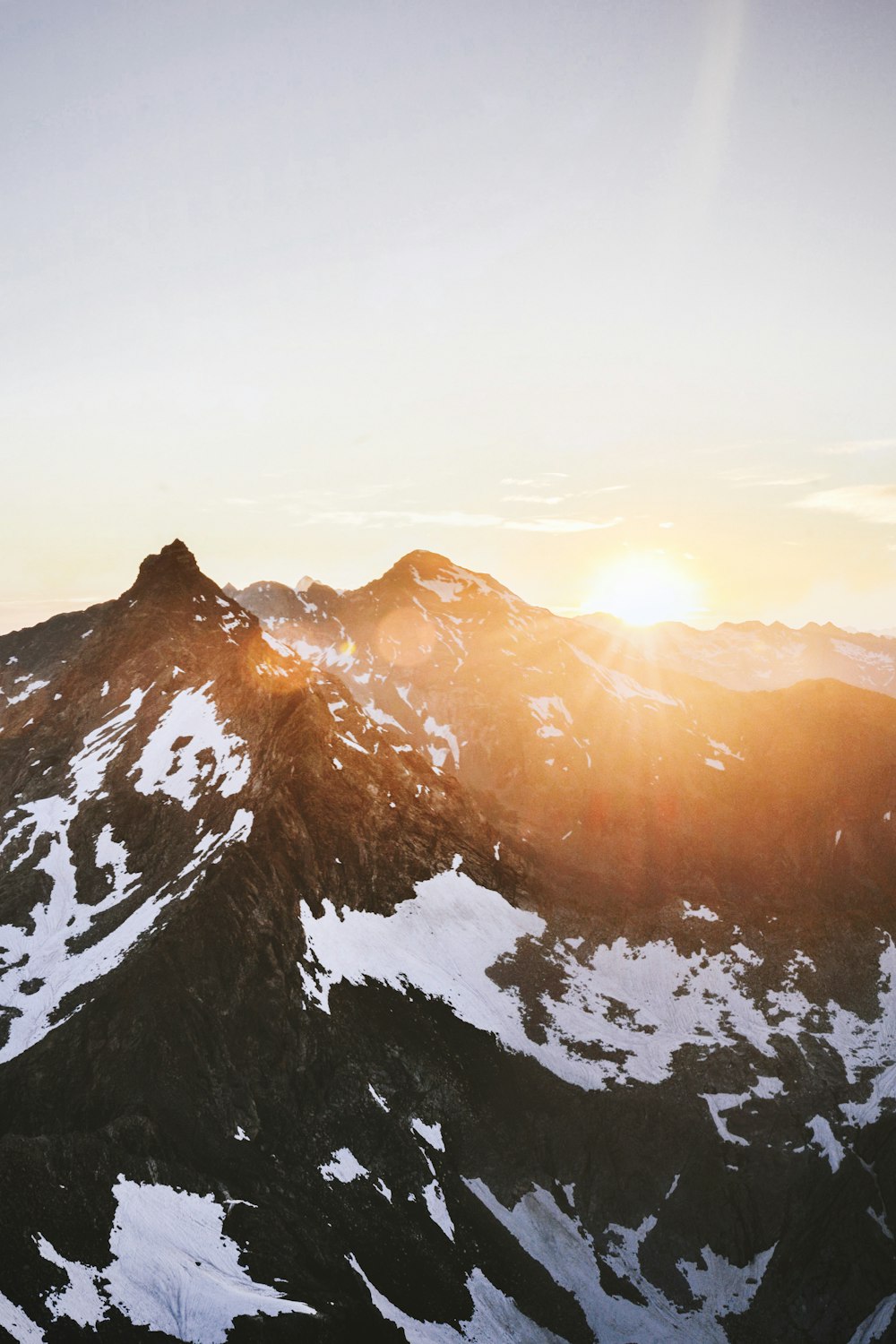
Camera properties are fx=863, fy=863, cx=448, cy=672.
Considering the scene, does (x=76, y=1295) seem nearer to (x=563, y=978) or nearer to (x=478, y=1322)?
(x=478, y=1322)

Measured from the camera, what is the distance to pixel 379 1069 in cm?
9575

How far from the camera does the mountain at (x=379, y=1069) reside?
249 feet

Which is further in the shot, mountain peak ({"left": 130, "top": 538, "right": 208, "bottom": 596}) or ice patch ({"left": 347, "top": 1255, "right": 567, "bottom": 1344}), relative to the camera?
mountain peak ({"left": 130, "top": 538, "right": 208, "bottom": 596})

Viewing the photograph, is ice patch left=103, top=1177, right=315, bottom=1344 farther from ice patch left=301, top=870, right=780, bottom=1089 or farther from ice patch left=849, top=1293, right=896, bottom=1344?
ice patch left=849, top=1293, right=896, bottom=1344

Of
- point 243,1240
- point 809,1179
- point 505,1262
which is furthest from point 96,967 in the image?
point 809,1179

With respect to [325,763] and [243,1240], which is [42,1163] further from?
[325,763]

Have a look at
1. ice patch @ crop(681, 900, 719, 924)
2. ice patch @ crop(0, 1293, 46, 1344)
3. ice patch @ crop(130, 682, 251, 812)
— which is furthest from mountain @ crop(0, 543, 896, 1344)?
ice patch @ crop(130, 682, 251, 812)

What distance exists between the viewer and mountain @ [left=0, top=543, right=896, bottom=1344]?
75.8 m

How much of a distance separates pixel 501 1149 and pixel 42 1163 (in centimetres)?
4758

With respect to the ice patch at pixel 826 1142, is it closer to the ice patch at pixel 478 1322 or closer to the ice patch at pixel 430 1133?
the ice patch at pixel 478 1322

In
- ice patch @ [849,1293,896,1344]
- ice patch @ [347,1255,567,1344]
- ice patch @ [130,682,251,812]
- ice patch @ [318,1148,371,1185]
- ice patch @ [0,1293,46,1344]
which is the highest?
ice patch @ [130,682,251,812]

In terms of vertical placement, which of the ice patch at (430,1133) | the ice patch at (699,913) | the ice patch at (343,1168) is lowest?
the ice patch at (430,1133)

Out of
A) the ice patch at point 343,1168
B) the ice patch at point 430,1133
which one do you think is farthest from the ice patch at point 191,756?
the ice patch at point 430,1133

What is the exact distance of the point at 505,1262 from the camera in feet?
284
